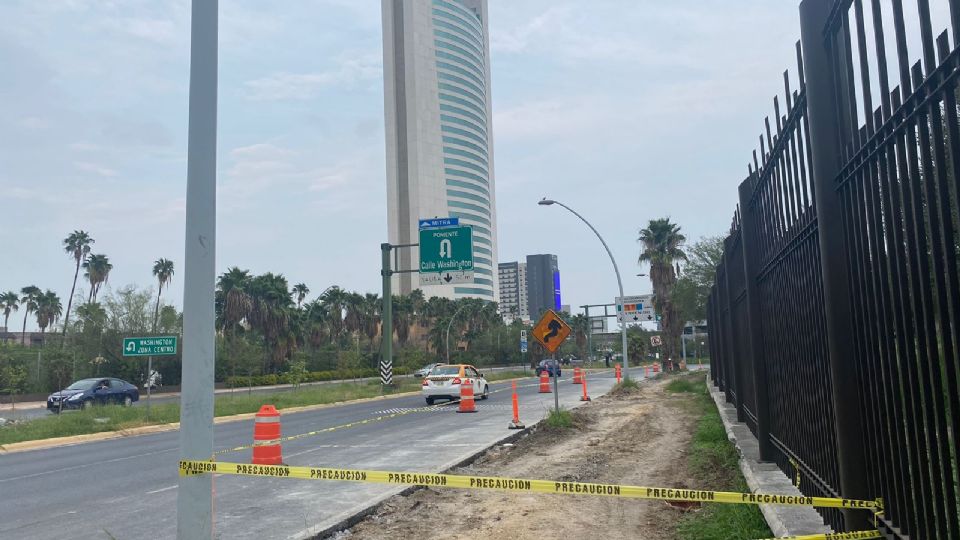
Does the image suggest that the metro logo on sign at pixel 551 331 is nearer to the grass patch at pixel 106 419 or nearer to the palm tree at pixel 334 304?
the grass patch at pixel 106 419

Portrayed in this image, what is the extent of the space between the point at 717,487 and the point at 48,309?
281 feet

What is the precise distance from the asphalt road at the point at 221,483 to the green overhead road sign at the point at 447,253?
1191 cm

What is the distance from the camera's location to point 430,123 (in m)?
157

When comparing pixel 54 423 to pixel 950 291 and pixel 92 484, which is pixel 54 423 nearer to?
pixel 92 484

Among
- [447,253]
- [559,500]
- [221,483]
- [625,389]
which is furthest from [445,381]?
[559,500]

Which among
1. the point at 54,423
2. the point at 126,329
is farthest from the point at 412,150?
the point at 54,423

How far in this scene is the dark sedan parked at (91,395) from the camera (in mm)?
28797

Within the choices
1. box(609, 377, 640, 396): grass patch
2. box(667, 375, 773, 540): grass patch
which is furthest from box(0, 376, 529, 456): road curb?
box(667, 375, 773, 540): grass patch

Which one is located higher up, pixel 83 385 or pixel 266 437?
pixel 83 385

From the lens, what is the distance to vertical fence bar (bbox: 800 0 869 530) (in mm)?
3951

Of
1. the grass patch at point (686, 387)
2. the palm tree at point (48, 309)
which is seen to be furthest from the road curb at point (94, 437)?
the palm tree at point (48, 309)

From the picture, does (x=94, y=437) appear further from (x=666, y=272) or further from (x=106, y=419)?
(x=666, y=272)

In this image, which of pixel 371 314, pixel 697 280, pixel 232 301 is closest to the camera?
pixel 697 280

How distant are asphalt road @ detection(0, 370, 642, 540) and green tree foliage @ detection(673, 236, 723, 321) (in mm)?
29037
